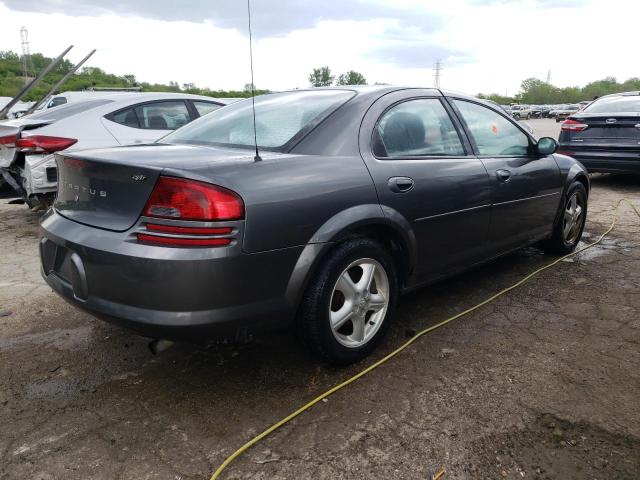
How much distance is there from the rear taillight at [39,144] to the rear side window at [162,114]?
3.31ft

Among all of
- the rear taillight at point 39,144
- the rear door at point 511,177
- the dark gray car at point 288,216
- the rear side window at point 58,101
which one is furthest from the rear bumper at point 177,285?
the rear side window at point 58,101

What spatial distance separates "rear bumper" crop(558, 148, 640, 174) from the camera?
759cm

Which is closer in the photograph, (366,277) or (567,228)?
(366,277)

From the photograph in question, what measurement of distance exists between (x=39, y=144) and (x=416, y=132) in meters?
4.07

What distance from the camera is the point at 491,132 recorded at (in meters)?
3.84

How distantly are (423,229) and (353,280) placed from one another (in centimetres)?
56

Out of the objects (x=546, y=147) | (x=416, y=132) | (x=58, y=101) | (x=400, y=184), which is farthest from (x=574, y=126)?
(x=58, y=101)

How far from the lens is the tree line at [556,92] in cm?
11700

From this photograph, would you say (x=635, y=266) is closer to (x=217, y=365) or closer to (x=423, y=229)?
(x=423, y=229)

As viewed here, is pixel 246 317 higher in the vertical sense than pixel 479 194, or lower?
lower

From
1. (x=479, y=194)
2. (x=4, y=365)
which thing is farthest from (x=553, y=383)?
(x=4, y=365)

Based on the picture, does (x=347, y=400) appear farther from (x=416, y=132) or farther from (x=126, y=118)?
(x=126, y=118)

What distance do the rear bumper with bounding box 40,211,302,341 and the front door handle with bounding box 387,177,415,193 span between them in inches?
29.8

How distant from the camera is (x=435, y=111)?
3414mm
